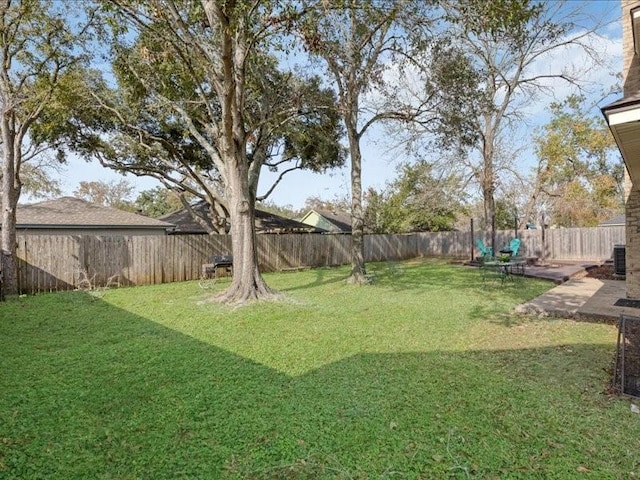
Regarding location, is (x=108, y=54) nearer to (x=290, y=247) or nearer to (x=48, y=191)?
(x=290, y=247)

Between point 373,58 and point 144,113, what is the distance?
831cm

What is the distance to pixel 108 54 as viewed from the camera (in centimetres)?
938

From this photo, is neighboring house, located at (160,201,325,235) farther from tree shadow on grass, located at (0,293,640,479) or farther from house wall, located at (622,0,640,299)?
house wall, located at (622,0,640,299)

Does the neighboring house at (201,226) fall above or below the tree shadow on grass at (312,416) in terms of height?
above

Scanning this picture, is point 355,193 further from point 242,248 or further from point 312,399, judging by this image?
point 312,399

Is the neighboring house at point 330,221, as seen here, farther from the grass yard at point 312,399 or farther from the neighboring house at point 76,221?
the grass yard at point 312,399

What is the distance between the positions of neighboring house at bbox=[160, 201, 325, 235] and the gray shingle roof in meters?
1.38

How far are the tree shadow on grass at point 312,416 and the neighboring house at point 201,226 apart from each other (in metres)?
14.9

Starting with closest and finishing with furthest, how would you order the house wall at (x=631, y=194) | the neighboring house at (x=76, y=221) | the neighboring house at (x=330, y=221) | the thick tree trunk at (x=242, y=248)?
1. the house wall at (x=631, y=194)
2. the thick tree trunk at (x=242, y=248)
3. the neighboring house at (x=76, y=221)
4. the neighboring house at (x=330, y=221)

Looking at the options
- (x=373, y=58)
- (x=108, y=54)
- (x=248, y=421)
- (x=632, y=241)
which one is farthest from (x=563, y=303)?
(x=108, y=54)

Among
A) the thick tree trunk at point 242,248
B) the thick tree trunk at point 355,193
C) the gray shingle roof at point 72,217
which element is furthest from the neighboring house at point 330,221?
the thick tree trunk at point 242,248

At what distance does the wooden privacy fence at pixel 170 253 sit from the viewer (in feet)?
30.8

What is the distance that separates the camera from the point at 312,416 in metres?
2.90

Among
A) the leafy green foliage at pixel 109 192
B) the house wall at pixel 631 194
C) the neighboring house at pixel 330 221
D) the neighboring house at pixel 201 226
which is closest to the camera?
the house wall at pixel 631 194
